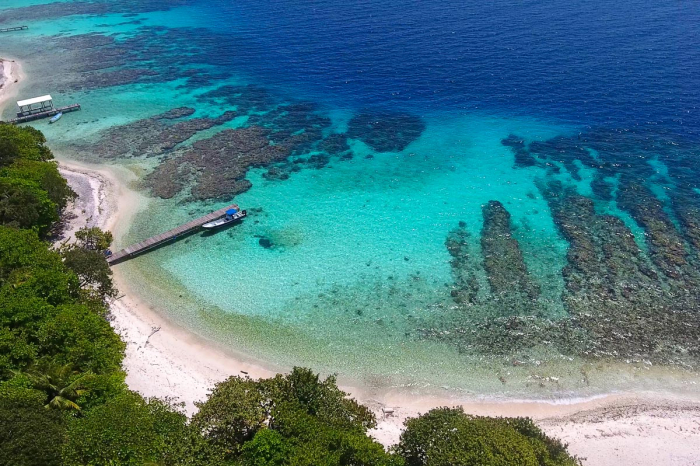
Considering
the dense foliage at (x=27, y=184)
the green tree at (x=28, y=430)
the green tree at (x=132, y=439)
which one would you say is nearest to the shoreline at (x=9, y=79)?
the dense foliage at (x=27, y=184)

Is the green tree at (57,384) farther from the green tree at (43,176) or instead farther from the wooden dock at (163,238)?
the green tree at (43,176)

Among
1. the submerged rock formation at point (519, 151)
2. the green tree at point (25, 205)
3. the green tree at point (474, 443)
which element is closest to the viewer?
the green tree at point (474, 443)

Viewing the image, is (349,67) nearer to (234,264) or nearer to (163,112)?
(163,112)

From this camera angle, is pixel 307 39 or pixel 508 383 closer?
pixel 508 383

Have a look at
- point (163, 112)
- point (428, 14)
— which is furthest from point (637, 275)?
point (428, 14)

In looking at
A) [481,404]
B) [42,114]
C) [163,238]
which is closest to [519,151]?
[481,404]

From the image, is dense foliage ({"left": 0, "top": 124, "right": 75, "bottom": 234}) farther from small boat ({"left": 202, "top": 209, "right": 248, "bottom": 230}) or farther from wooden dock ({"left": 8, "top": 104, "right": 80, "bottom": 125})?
wooden dock ({"left": 8, "top": 104, "right": 80, "bottom": 125})

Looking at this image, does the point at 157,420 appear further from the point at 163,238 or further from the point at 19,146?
the point at 19,146
